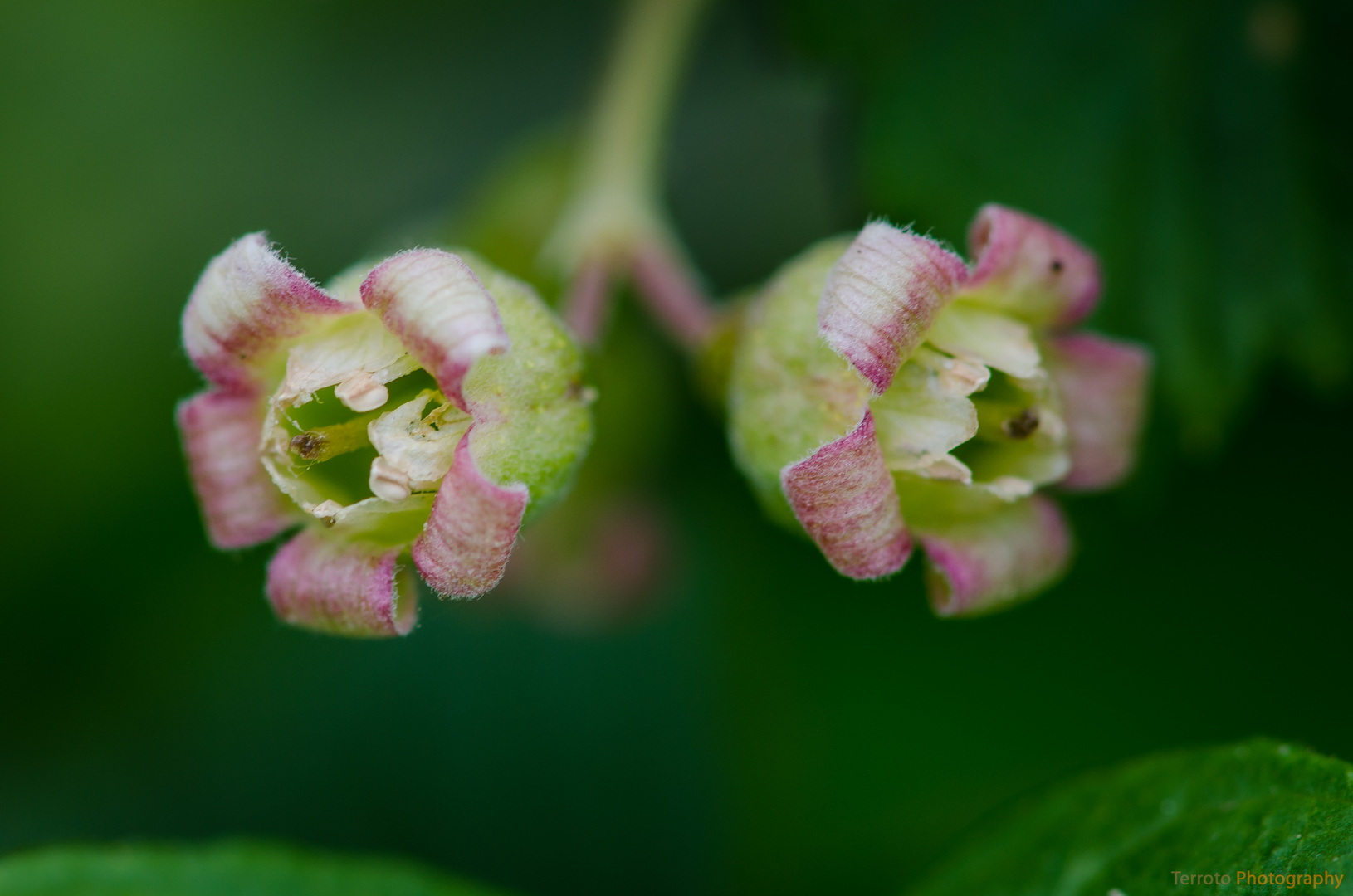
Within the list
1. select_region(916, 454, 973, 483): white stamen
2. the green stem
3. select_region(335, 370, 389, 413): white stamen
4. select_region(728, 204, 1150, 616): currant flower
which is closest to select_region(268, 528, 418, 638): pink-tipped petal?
select_region(335, 370, 389, 413): white stamen

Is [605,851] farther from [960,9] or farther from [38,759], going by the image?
[960,9]

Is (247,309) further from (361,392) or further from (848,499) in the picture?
(848,499)

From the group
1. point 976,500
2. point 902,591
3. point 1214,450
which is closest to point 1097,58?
point 1214,450

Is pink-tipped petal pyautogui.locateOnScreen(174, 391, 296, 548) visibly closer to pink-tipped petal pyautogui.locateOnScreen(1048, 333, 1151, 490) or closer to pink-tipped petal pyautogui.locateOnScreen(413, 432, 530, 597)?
pink-tipped petal pyautogui.locateOnScreen(413, 432, 530, 597)

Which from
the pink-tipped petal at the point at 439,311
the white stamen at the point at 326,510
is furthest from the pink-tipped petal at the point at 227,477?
the pink-tipped petal at the point at 439,311

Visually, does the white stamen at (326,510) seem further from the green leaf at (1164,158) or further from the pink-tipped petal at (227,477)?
the green leaf at (1164,158)
